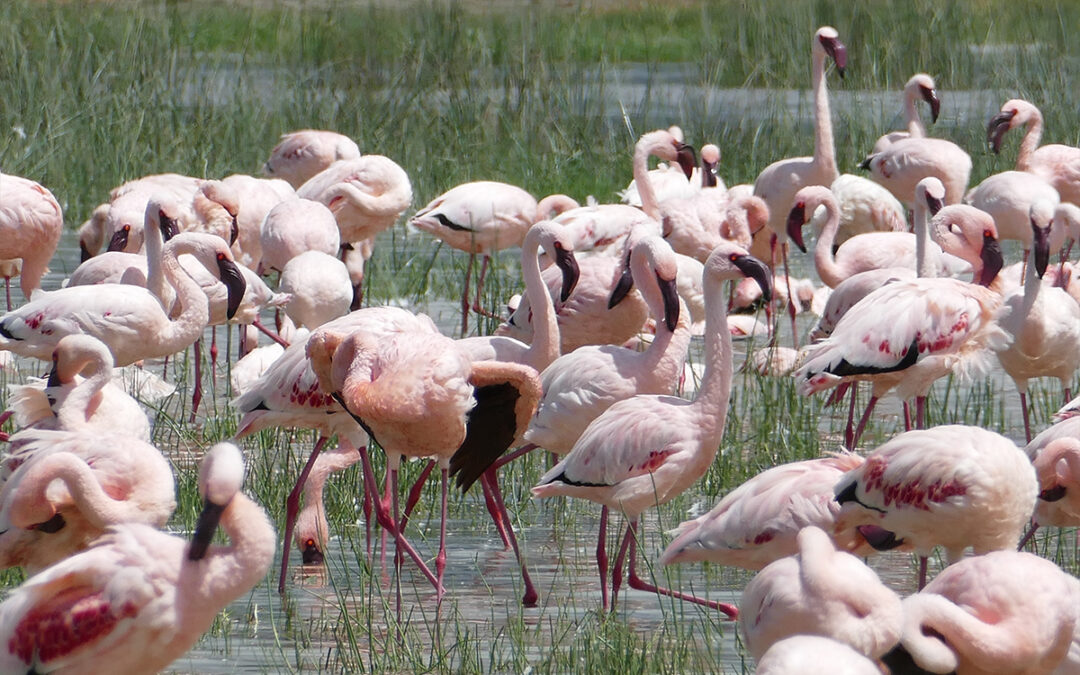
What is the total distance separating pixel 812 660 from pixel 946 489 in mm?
1947

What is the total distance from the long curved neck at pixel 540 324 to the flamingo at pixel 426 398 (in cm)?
81

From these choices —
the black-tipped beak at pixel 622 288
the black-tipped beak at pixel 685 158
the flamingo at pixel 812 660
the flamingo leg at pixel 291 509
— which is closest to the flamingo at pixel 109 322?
the flamingo leg at pixel 291 509

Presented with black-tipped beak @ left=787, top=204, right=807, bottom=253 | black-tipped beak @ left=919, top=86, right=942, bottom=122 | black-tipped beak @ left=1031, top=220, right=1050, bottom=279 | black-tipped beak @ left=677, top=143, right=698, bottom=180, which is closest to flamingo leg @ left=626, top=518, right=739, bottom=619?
black-tipped beak @ left=1031, top=220, right=1050, bottom=279

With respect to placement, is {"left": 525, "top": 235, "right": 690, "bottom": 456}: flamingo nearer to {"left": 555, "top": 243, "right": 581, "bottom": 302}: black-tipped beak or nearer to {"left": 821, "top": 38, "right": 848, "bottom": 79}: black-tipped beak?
{"left": 555, "top": 243, "right": 581, "bottom": 302}: black-tipped beak

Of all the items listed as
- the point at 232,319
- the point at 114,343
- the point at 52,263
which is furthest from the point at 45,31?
the point at 114,343

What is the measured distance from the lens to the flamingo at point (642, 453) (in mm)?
5547

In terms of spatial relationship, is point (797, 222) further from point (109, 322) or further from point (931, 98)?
point (109, 322)

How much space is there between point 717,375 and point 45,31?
9.77 meters

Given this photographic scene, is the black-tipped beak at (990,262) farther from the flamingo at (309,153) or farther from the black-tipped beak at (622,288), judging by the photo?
the flamingo at (309,153)

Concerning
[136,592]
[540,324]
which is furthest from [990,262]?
[136,592]

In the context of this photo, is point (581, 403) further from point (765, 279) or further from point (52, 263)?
point (52, 263)

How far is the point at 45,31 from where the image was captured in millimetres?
14016

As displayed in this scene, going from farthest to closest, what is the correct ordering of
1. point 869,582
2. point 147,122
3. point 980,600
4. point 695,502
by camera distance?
point 147,122 < point 695,502 < point 980,600 < point 869,582

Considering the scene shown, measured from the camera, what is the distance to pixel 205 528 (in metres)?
4.02
